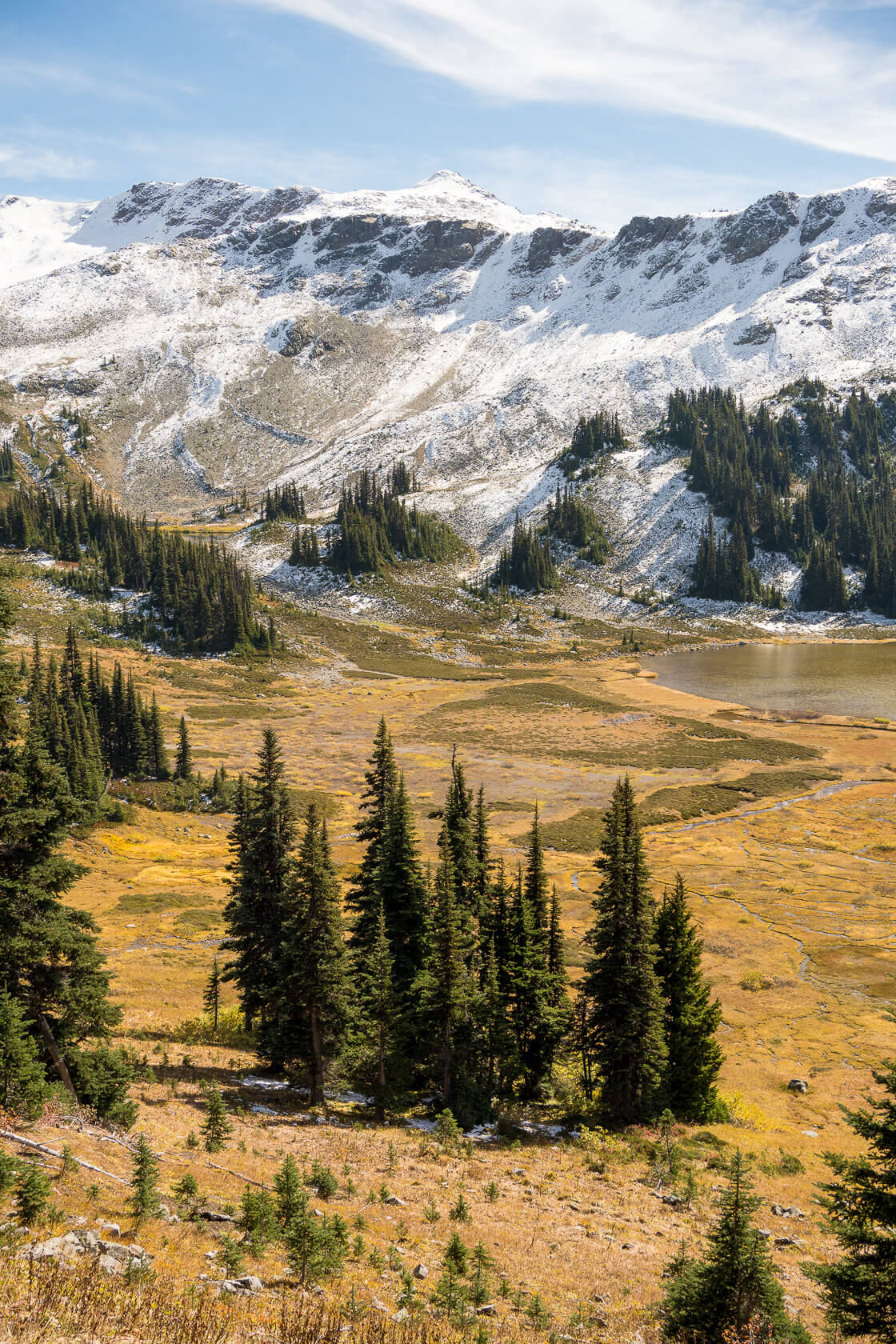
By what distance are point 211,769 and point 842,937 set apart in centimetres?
6992

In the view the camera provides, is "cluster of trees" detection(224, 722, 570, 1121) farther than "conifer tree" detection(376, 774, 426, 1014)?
No

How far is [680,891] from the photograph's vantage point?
32938 millimetres

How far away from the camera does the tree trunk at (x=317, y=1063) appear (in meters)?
26.8

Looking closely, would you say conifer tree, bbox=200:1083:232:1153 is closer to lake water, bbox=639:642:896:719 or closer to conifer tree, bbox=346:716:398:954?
conifer tree, bbox=346:716:398:954

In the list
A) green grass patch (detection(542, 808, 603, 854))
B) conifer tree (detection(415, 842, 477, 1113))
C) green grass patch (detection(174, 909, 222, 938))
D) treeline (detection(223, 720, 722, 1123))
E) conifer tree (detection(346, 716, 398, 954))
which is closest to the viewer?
treeline (detection(223, 720, 722, 1123))

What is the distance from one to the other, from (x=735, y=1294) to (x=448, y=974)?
16.0 meters

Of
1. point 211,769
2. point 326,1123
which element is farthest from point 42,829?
point 211,769

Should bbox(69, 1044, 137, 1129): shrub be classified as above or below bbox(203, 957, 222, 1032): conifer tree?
above

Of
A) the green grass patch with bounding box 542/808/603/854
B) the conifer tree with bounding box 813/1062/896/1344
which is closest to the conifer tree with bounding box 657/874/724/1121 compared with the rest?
the conifer tree with bounding box 813/1062/896/1344

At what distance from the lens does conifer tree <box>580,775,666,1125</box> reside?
29.9m

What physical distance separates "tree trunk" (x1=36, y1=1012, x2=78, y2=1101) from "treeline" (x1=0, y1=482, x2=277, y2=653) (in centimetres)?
15224

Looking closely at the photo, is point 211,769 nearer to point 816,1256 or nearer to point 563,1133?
point 563,1133

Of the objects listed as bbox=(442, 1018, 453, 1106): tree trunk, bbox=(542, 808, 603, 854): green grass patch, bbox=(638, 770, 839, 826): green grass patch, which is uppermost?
bbox=(442, 1018, 453, 1106): tree trunk

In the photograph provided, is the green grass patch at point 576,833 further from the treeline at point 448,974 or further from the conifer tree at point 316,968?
the conifer tree at point 316,968
